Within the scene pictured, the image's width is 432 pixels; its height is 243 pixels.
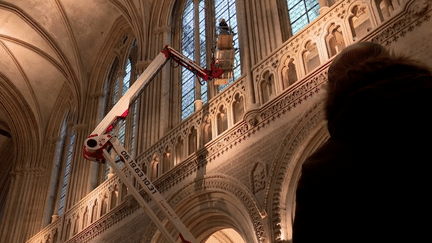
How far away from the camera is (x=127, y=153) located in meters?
8.07

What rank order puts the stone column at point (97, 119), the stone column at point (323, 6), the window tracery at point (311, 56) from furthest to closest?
the stone column at point (97, 119)
the stone column at point (323, 6)
the window tracery at point (311, 56)

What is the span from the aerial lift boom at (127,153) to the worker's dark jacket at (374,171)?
557 centimetres

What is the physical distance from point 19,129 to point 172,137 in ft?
34.8

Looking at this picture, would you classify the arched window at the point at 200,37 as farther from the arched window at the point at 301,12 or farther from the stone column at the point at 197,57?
the arched window at the point at 301,12

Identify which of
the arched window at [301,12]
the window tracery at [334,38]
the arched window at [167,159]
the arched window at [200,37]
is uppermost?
the arched window at [200,37]

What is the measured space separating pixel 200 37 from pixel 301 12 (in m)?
3.00

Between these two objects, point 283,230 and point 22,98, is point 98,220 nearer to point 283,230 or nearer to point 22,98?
point 283,230

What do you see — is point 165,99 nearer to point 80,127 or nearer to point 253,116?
point 253,116

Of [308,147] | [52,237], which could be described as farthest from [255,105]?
[52,237]

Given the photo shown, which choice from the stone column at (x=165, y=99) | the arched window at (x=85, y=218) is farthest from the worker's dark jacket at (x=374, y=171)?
the arched window at (x=85, y=218)

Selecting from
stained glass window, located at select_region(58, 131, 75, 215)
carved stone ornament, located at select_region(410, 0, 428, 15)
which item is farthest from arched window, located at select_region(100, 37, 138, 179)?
carved stone ornament, located at select_region(410, 0, 428, 15)

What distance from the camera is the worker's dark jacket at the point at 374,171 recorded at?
3.26 ft

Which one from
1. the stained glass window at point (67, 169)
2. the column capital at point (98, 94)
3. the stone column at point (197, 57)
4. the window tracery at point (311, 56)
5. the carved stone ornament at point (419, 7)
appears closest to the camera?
the carved stone ornament at point (419, 7)

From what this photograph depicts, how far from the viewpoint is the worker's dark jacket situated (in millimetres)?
993
